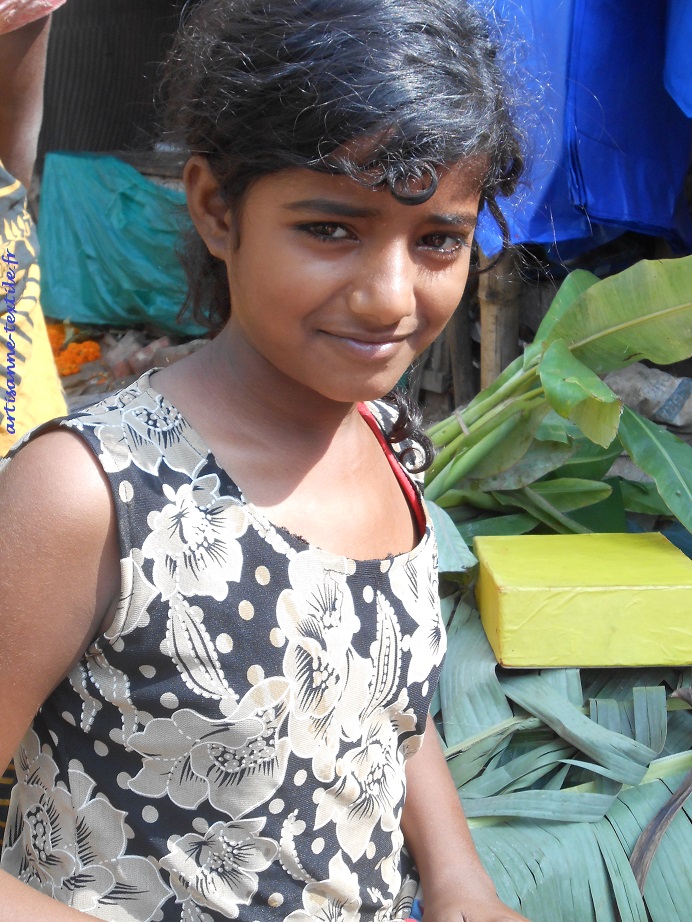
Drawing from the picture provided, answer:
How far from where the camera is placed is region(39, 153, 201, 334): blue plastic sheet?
494cm

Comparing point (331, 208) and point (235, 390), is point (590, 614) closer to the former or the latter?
point (235, 390)

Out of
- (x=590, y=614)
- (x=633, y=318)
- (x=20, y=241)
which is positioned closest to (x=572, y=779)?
(x=590, y=614)

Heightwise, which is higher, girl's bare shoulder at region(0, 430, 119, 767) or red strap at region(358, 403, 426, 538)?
girl's bare shoulder at region(0, 430, 119, 767)

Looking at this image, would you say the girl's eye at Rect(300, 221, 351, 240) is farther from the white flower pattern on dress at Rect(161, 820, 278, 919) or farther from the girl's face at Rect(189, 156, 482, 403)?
the white flower pattern on dress at Rect(161, 820, 278, 919)

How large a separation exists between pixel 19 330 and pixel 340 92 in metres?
1.12

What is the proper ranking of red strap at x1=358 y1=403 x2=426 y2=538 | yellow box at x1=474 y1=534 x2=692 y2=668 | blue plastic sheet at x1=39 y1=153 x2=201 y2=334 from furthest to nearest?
blue plastic sheet at x1=39 y1=153 x2=201 y2=334 → yellow box at x1=474 y1=534 x2=692 y2=668 → red strap at x1=358 y1=403 x2=426 y2=538

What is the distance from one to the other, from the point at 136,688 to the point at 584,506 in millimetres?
1839

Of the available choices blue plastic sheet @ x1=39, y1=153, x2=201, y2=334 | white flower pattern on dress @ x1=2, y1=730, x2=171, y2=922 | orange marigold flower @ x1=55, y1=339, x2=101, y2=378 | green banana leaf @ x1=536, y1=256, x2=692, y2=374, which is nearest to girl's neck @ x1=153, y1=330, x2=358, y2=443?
white flower pattern on dress @ x1=2, y1=730, x2=171, y2=922

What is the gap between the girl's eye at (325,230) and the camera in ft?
2.81

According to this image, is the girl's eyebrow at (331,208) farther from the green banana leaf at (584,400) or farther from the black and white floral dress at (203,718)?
the green banana leaf at (584,400)

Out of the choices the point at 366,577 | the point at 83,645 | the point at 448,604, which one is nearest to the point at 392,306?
the point at 366,577

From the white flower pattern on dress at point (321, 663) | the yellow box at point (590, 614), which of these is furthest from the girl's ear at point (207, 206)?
the yellow box at point (590, 614)

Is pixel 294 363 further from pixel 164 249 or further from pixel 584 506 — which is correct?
pixel 164 249

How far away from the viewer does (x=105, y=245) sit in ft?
16.5
